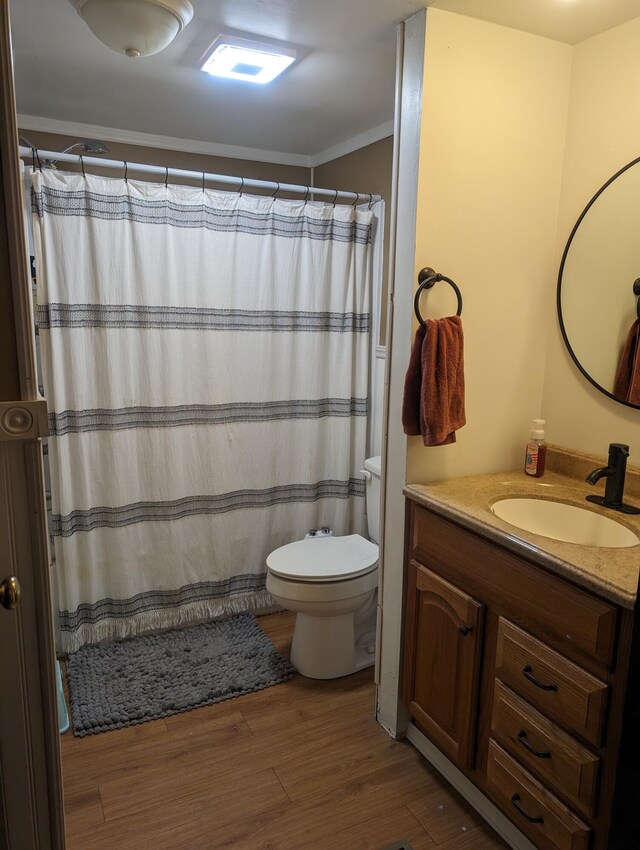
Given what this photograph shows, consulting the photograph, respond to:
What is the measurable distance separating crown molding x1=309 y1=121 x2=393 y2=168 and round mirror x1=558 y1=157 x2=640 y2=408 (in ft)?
3.77

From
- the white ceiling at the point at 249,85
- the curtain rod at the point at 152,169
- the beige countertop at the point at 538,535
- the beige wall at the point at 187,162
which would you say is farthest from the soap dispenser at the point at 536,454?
the beige wall at the point at 187,162

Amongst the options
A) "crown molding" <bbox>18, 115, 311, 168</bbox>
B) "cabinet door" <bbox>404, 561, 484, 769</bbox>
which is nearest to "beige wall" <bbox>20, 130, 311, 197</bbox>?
"crown molding" <bbox>18, 115, 311, 168</bbox>

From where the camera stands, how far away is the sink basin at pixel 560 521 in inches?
65.2

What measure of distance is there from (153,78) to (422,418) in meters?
1.65

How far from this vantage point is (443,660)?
5.80 ft

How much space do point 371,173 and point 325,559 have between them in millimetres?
1818

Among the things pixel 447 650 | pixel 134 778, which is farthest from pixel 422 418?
pixel 134 778

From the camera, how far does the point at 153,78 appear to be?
2.21 m

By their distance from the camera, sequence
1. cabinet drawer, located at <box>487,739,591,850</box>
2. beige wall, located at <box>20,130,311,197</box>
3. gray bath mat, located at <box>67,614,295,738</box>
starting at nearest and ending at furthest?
cabinet drawer, located at <box>487,739,591,850</box>, gray bath mat, located at <box>67,614,295,738</box>, beige wall, located at <box>20,130,311,197</box>

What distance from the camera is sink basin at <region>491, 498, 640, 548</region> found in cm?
166

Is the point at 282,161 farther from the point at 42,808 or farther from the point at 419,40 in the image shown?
the point at 42,808

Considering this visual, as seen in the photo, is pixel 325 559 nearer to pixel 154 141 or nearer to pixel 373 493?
pixel 373 493

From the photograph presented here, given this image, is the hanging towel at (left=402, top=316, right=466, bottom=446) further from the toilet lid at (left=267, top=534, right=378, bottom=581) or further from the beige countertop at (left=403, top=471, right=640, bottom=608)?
the toilet lid at (left=267, top=534, right=378, bottom=581)

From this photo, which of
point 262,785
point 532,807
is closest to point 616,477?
point 532,807
